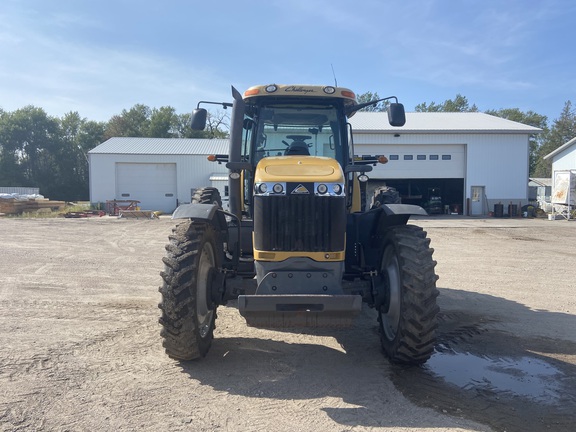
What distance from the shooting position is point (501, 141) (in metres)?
30.0

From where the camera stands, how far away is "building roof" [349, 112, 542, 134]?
29327 millimetres

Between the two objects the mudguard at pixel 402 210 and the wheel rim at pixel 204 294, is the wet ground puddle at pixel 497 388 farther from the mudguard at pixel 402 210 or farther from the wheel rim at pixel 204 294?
the wheel rim at pixel 204 294

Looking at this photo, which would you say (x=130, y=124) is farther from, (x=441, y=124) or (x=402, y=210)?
(x=402, y=210)

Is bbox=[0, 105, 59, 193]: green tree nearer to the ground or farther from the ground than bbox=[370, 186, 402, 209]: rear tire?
farther from the ground

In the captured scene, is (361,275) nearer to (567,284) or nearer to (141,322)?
(141,322)

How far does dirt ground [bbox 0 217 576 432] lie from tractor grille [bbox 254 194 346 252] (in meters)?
1.30

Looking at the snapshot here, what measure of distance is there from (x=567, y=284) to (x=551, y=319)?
9.86ft

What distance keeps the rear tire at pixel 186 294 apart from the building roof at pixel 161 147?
30.5 metres

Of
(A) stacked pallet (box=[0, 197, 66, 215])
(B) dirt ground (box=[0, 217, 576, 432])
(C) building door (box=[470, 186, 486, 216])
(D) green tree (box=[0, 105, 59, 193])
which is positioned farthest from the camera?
(D) green tree (box=[0, 105, 59, 193])

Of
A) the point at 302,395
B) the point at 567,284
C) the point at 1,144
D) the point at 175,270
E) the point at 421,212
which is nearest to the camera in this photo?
the point at 302,395

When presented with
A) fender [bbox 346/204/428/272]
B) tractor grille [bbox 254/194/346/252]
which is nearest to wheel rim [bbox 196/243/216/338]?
tractor grille [bbox 254/194/346/252]

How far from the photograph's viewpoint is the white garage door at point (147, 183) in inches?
1352

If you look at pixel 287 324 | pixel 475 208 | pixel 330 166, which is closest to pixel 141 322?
pixel 287 324

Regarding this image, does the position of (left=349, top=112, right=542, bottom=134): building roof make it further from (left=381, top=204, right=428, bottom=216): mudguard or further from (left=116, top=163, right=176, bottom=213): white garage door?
(left=381, top=204, right=428, bottom=216): mudguard
